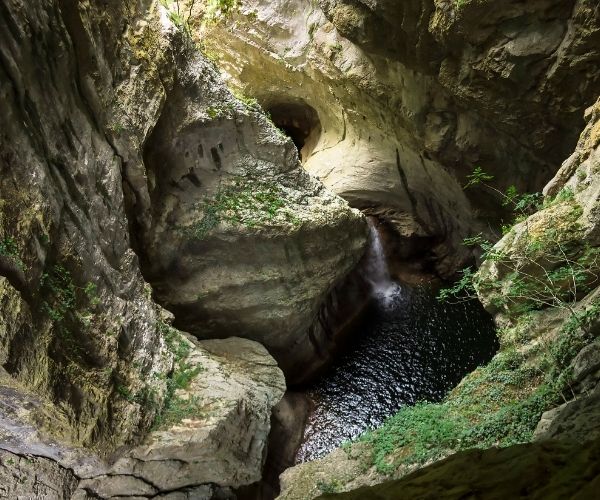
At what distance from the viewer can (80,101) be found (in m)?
7.43

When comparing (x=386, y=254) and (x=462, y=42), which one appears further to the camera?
(x=386, y=254)

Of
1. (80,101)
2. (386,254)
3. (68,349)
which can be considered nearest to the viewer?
(68,349)

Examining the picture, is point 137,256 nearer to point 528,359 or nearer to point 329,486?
point 329,486

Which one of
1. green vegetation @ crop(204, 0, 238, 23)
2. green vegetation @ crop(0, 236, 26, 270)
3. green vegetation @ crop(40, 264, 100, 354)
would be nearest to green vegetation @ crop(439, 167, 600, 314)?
green vegetation @ crop(40, 264, 100, 354)

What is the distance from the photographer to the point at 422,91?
12.9 metres

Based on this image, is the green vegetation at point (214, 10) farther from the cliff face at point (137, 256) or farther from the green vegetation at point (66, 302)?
the green vegetation at point (66, 302)

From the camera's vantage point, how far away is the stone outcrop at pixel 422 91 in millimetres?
9492

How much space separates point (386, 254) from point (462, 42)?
845 centimetres

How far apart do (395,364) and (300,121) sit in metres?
12.2

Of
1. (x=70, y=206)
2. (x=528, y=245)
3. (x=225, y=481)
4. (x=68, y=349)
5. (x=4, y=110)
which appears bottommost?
(x=225, y=481)

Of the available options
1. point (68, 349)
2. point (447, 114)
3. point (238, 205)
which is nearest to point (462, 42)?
point (447, 114)

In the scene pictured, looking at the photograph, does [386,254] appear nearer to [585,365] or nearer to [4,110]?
[585,365]

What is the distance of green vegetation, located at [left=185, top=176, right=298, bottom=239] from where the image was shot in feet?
34.0

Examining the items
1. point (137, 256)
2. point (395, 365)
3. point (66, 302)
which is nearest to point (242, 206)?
point (137, 256)
